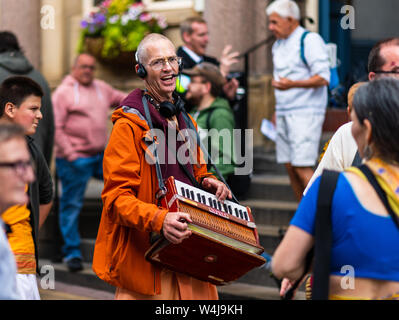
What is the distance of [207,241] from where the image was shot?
3.89 meters

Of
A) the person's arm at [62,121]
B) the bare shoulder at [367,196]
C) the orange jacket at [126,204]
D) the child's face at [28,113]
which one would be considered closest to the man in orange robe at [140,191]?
the orange jacket at [126,204]

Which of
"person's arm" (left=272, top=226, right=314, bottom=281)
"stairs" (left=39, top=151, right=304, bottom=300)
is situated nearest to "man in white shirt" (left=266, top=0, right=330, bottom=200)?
"stairs" (left=39, top=151, right=304, bottom=300)

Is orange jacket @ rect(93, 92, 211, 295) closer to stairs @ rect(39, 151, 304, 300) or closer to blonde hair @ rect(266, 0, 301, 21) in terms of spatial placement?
stairs @ rect(39, 151, 304, 300)

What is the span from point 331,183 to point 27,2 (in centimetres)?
874

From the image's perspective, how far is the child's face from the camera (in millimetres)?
4504

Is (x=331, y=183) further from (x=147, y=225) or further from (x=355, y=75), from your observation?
(x=355, y=75)

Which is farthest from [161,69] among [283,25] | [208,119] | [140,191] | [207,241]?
[283,25]

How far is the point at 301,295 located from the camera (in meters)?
6.84

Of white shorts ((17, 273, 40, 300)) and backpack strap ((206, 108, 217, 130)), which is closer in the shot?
white shorts ((17, 273, 40, 300))

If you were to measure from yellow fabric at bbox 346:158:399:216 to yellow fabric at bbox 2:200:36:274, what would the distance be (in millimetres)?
2039

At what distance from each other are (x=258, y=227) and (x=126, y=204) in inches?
159

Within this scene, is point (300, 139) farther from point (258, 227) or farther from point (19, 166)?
point (19, 166)
